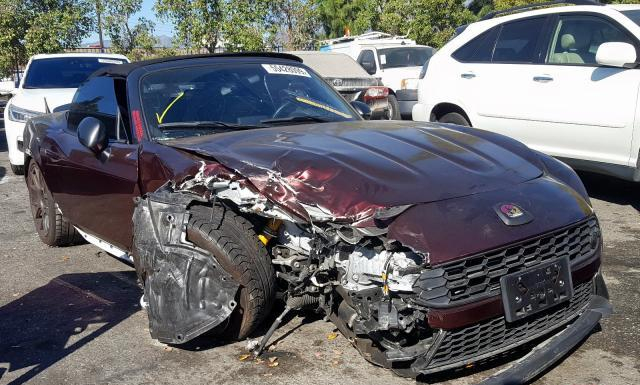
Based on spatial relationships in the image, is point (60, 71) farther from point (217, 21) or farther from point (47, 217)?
point (217, 21)

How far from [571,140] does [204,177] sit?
4.25 m

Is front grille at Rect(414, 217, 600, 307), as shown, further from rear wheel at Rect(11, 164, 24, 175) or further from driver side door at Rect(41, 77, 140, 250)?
rear wheel at Rect(11, 164, 24, 175)

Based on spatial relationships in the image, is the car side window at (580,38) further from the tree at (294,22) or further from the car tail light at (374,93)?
the tree at (294,22)

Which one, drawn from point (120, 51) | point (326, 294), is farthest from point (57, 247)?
point (120, 51)

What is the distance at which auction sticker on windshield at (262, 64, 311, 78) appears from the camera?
4.96 m

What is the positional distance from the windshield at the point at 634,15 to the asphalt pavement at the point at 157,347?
7.50 ft

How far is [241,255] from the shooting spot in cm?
348

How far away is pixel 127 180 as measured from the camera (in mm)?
4336

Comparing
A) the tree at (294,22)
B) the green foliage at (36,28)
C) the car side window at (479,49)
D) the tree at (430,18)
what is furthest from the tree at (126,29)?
the car side window at (479,49)

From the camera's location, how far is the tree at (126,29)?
881 inches

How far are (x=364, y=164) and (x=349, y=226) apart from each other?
44 centimetres

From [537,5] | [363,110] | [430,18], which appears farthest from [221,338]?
[430,18]

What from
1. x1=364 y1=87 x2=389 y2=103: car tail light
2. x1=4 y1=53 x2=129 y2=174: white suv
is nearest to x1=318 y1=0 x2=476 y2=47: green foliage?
x1=364 y1=87 x2=389 y2=103: car tail light

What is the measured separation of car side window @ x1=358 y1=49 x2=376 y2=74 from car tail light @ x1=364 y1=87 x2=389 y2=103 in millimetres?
5240
